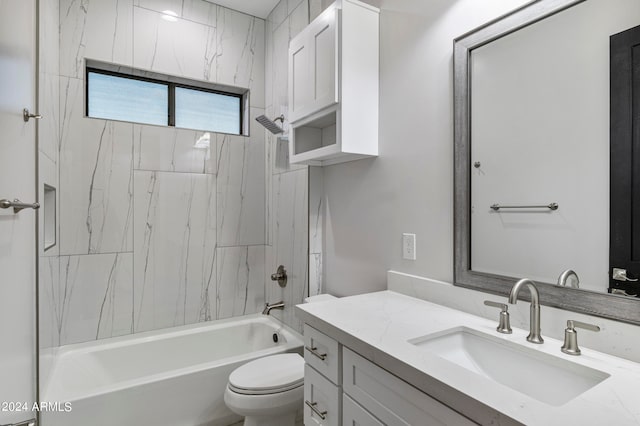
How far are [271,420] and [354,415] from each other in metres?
0.95

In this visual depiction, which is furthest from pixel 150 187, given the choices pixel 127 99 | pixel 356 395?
pixel 356 395

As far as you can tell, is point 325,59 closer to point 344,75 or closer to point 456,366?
point 344,75

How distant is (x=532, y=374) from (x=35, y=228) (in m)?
1.85

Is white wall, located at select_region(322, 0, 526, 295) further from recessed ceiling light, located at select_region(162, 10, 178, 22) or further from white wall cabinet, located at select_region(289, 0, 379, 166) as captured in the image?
recessed ceiling light, located at select_region(162, 10, 178, 22)

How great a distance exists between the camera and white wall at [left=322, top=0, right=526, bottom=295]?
1370mm

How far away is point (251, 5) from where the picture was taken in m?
2.68

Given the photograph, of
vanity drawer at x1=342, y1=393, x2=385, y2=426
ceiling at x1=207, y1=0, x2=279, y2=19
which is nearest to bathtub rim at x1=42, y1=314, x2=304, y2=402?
vanity drawer at x1=342, y1=393, x2=385, y2=426

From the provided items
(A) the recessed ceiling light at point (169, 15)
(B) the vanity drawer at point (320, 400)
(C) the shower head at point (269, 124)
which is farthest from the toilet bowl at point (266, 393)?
(A) the recessed ceiling light at point (169, 15)

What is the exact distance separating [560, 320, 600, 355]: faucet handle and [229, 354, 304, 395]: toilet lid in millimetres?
1284

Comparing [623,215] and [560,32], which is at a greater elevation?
[560,32]

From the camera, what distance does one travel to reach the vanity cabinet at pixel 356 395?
0.79 m

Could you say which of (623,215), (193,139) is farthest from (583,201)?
(193,139)

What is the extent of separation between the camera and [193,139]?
102 inches

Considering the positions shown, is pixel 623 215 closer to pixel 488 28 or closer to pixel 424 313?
pixel 424 313
